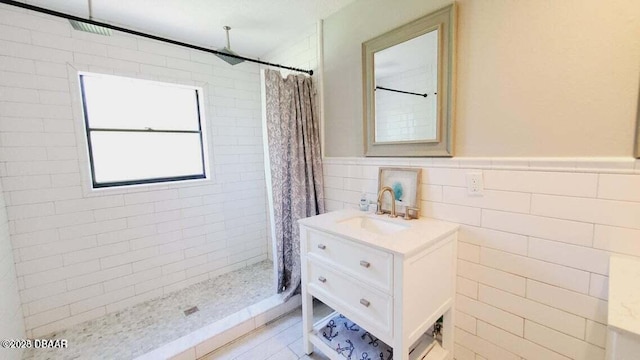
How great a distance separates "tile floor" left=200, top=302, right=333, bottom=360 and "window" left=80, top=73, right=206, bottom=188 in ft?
5.17

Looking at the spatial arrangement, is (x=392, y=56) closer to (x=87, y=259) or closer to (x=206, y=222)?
(x=206, y=222)

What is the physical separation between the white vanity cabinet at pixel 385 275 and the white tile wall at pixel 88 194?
4.81ft

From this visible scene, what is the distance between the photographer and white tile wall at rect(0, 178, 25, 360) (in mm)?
1502

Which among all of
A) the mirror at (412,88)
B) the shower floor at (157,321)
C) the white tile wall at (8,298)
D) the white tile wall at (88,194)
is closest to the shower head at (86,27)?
the white tile wall at (88,194)

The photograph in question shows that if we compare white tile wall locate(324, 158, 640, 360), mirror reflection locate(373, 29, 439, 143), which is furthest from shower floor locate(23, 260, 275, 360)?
mirror reflection locate(373, 29, 439, 143)

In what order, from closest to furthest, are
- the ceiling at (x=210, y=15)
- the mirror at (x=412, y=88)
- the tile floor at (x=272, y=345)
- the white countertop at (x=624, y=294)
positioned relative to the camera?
the white countertop at (x=624, y=294)
the mirror at (x=412, y=88)
the tile floor at (x=272, y=345)
the ceiling at (x=210, y=15)

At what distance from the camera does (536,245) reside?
120 cm

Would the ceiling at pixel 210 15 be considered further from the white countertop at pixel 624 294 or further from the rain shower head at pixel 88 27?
the white countertop at pixel 624 294

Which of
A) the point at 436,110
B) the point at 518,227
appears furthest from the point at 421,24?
the point at 518,227

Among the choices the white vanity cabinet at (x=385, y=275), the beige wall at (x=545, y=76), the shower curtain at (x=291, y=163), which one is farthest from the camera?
the shower curtain at (x=291, y=163)

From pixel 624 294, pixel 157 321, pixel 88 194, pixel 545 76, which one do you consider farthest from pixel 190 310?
pixel 545 76

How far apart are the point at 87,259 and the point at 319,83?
2.37 m

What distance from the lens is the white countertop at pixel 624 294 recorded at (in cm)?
64

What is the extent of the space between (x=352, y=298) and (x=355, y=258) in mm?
→ 234
